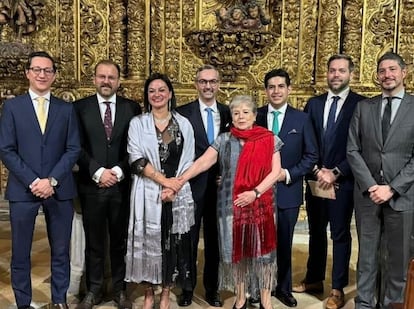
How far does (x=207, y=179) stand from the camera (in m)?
3.64

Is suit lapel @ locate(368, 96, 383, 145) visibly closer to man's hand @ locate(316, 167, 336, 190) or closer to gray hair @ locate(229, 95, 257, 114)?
man's hand @ locate(316, 167, 336, 190)

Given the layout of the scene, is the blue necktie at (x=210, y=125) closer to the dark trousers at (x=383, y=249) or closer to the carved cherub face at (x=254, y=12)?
the dark trousers at (x=383, y=249)

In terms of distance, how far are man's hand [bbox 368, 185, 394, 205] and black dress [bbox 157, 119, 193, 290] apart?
113 centimetres

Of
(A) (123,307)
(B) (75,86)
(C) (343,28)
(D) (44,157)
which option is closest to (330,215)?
(A) (123,307)

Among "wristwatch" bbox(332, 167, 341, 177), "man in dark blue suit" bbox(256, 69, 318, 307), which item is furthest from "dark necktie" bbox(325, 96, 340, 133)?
"wristwatch" bbox(332, 167, 341, 177)

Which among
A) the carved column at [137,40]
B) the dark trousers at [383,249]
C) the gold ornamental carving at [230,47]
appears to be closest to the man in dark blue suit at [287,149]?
the dark trousers at [383,249]

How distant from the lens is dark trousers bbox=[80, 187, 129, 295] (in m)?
3.52

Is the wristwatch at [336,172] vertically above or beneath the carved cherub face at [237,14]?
beneath

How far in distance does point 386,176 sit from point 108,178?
5.43ft

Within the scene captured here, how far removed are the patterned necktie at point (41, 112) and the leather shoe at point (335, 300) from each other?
84.3 inches

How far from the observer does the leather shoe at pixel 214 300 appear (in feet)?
12.2

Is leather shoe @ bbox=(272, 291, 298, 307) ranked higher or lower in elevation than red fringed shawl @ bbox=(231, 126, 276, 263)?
lower

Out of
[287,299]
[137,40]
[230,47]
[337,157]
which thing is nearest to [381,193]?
[337,157]

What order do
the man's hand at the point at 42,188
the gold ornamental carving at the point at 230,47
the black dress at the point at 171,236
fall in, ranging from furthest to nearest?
the gold ornamental carving at the point at 230,47
the black dress at the point at 171,236
the man's hand at the point at 42,188
